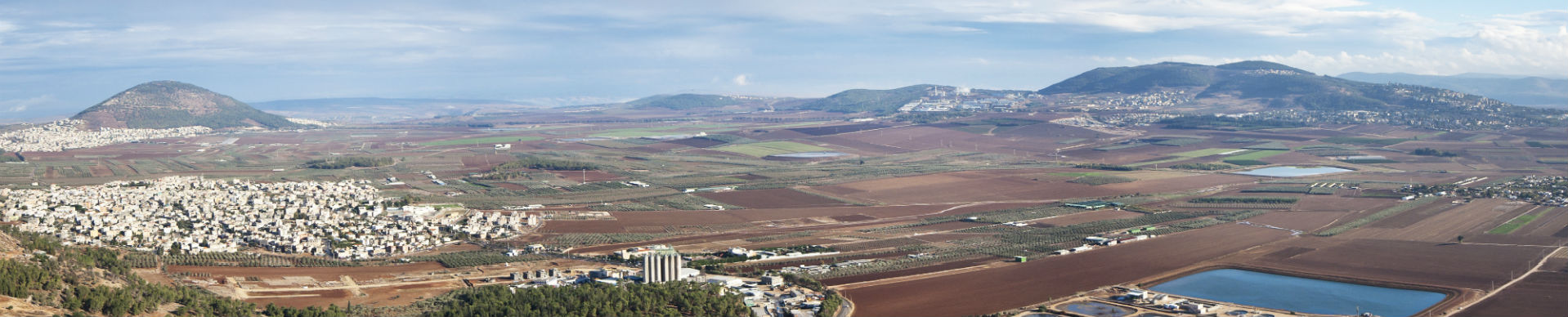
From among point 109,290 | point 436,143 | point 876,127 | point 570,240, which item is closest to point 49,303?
point 109,290

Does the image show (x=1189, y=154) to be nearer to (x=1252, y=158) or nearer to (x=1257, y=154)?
(x=1257, y=154)

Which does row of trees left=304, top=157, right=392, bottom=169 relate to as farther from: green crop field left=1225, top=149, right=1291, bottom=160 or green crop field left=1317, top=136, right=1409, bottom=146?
green crop field left=1317, top=136, right=1409, bottom=146

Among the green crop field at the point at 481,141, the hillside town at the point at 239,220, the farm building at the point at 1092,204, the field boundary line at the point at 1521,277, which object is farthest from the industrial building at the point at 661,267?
the green crop field at the point at 481,141

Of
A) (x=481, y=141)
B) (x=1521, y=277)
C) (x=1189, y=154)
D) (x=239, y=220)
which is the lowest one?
(x=481, y=141)

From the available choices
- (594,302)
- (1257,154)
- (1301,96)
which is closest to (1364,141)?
(1257,154)

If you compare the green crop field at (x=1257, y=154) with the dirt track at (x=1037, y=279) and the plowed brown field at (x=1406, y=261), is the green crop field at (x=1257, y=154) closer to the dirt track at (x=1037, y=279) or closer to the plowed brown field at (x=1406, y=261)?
the dirt track at (x=1037, y=279)
